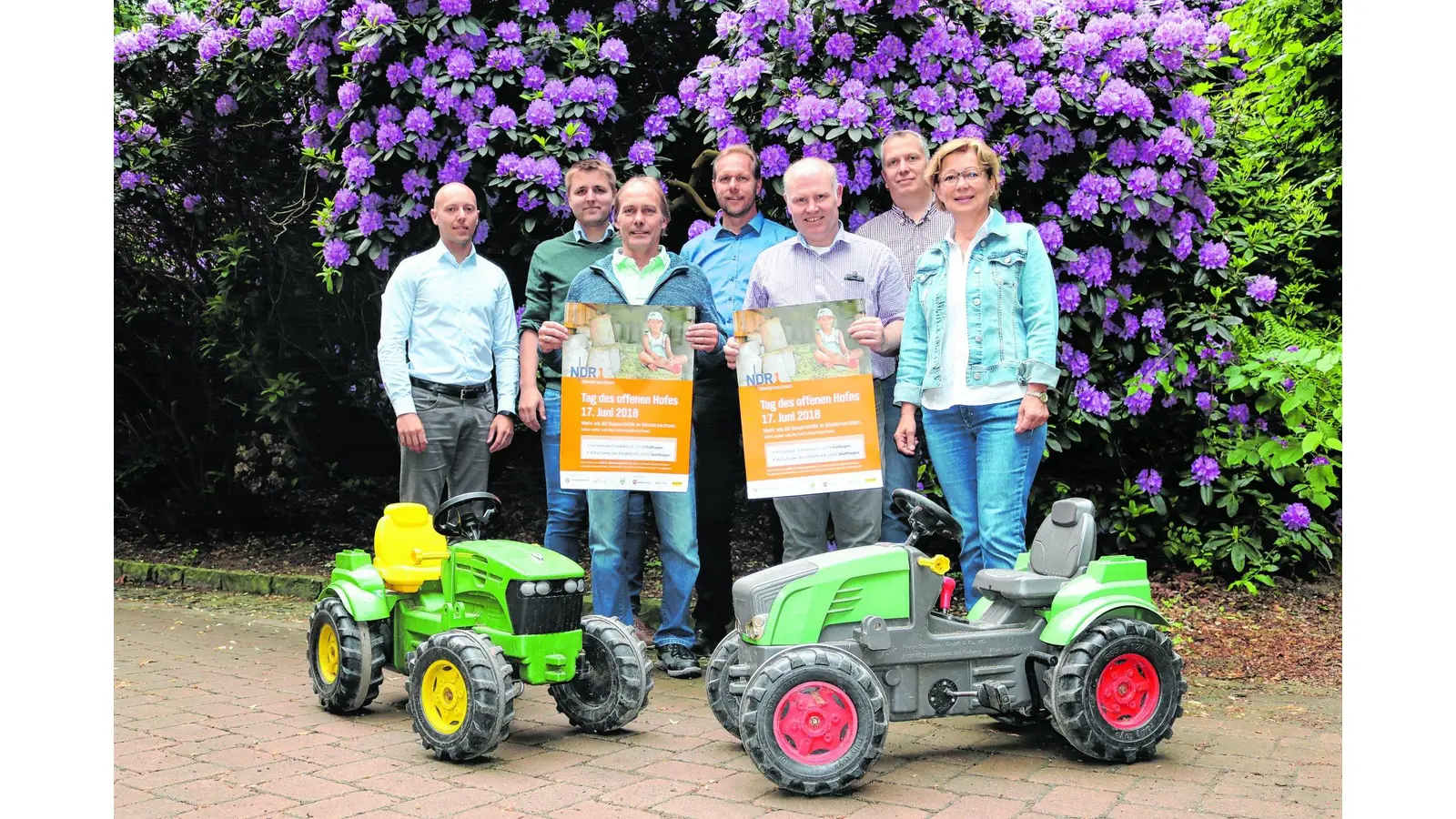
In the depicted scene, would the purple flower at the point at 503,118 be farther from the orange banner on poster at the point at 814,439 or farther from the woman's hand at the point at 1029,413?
the woman's hand at the point at 1029,413

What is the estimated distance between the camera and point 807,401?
4527 mm

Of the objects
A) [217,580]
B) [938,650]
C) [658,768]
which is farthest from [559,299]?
[217,580]

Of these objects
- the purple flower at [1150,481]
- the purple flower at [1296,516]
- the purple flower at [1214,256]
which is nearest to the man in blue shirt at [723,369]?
the purple flower at [1214,256]

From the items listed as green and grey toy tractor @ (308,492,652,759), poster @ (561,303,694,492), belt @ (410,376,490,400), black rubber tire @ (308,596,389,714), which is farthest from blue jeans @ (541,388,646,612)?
black rubber tire @ (308,596,389,714)

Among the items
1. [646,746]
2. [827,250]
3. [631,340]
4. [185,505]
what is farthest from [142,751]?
[185,505]

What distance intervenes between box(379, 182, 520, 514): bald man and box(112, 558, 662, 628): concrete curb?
1.94 meters

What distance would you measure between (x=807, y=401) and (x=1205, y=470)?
280cm

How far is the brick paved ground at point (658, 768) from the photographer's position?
11.3 ft

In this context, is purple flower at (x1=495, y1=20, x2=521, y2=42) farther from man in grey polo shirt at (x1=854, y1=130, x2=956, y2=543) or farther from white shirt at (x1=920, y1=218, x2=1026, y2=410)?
white shirt at (x1=920, y1=218, x2=1026, y2=410)

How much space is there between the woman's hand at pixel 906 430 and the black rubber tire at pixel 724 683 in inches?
41.3

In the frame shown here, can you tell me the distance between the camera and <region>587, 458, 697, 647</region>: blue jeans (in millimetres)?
4973

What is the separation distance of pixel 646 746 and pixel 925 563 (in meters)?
1.13

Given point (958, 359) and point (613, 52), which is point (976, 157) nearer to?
point (958, 359)

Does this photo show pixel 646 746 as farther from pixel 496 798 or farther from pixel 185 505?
pixel 185 505
